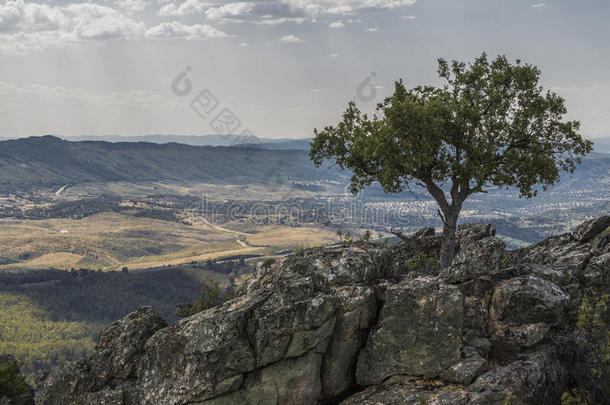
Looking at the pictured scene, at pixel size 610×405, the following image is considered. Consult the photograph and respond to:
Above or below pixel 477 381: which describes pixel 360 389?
below

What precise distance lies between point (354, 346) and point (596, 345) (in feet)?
37.6

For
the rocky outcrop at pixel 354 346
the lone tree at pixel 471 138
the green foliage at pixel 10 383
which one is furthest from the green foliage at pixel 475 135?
the green foliage at pixel 10 383

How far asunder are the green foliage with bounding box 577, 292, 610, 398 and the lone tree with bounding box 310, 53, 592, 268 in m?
14.6

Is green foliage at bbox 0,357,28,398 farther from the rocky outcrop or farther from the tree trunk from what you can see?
the tree trunk

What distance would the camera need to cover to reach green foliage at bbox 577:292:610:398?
827 inches

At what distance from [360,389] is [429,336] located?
416 cm

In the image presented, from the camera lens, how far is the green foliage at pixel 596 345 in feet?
68.9

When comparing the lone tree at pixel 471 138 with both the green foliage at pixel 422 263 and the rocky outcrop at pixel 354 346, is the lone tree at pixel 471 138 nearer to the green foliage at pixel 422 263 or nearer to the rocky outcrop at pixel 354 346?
the green foliage at pixel 422 263

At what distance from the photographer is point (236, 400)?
21.6 meters

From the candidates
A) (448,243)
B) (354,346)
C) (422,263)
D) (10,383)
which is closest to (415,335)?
(354,346)

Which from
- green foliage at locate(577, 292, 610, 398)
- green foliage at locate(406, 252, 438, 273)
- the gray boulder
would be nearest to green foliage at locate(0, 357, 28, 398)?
the gray boulder

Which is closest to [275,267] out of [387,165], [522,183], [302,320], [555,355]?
[302,320]

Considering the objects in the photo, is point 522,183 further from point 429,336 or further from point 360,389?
point 360,389

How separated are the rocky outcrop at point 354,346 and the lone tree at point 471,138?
39.8 ft
